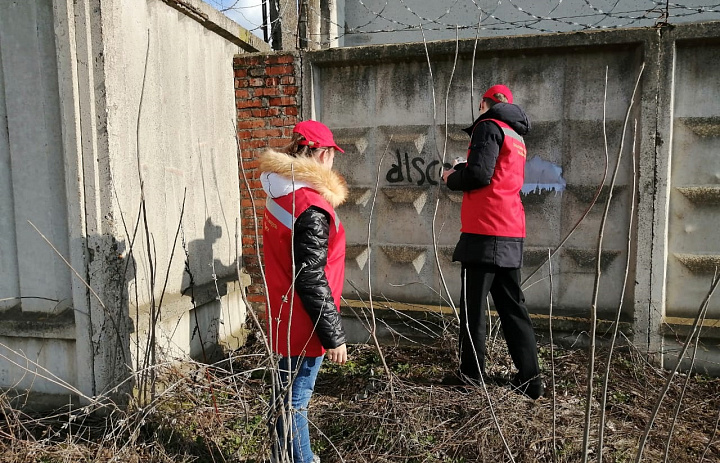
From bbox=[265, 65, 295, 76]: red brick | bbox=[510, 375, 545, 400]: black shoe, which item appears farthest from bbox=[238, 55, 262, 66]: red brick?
bbox=[510, 375, 545, 400]: black shoe

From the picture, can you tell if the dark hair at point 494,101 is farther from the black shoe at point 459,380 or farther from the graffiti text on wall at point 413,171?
the black shoe at point 459,380

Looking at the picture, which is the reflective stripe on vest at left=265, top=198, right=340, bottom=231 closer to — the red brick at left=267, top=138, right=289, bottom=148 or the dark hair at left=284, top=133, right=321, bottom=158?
the dark hair at left=284, top=133, right=321, bottom=158

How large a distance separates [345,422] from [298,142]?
66.5 inches

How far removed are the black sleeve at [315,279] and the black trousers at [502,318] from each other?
1135mm

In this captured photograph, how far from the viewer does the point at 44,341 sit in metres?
3.16

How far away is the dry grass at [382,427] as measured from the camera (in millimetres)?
2701

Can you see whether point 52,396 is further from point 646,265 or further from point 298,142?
point 646,265

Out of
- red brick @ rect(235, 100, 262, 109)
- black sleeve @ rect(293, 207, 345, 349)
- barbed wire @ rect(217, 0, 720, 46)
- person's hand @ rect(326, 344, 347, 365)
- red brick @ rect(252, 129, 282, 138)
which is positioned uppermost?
barbed wire @ rect(217, 0, 720, 46)

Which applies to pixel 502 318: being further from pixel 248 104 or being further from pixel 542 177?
pixel 248 104

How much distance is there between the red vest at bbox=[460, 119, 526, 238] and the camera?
3156 mm

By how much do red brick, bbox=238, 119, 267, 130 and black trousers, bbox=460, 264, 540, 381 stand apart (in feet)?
7.20

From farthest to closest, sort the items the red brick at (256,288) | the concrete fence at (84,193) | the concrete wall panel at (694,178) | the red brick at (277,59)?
the red brick at (256,288) → the red brick at (277,59) → the concrete wall panel at (694,178) → the concrete fence at (84,193)

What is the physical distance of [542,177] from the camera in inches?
159

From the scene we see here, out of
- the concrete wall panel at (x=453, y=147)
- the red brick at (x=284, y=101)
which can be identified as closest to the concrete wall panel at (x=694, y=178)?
the concrete wall panel at (x=453, y=147)
